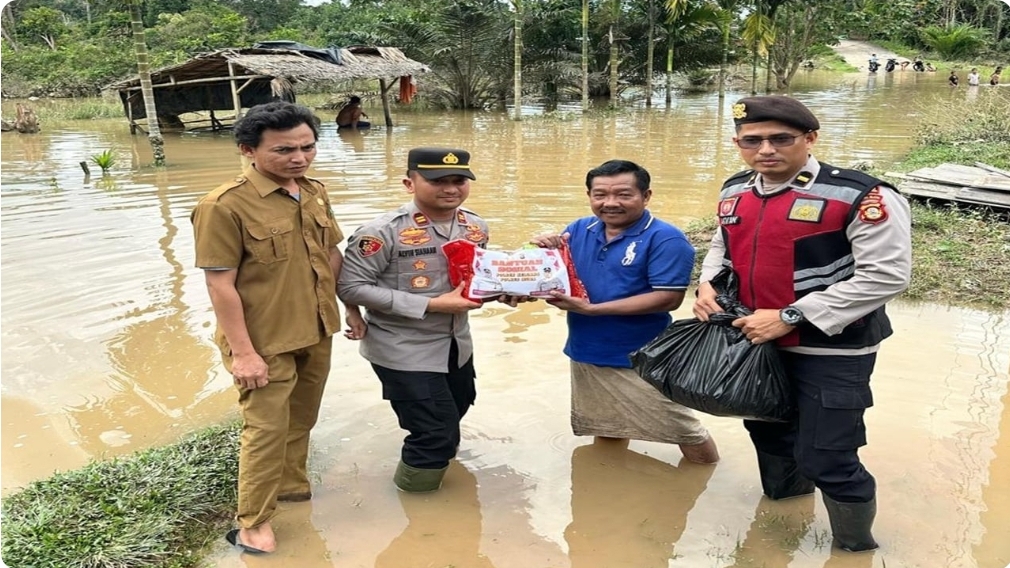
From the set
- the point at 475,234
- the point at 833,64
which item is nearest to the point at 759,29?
the point at 833,64

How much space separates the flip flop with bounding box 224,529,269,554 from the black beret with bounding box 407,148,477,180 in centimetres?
157

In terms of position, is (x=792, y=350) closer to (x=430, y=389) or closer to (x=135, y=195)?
(x=430, y=389)

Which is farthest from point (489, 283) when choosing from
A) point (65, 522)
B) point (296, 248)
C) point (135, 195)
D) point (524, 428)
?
point (135, 195)

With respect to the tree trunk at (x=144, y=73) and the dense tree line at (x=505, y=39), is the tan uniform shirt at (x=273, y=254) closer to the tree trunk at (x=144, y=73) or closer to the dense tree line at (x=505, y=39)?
the tree trunk at (x=144, y=73)

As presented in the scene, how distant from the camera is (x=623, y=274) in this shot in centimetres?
309

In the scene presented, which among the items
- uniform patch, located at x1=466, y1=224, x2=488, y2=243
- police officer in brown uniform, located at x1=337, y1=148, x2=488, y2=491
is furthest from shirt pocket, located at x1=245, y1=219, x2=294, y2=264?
uniform patch, located at x1=466, y1=224, x2=488, y2=243

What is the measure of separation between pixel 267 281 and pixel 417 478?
44.3 inches

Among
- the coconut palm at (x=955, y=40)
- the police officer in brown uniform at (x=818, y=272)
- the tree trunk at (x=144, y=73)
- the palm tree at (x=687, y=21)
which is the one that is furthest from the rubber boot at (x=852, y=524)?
the coconut palm at (x=955, y=40)

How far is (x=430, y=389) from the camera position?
304 centimetres

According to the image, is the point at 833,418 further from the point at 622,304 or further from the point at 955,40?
the point at 955,40

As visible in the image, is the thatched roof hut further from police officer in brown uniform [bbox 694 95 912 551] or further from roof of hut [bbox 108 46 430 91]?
police officer in brown uniform [bbox 694 95 912 551]

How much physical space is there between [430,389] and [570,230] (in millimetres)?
955

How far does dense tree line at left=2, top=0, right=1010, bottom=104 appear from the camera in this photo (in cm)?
2453

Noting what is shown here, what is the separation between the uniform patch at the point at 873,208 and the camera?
2.23m
